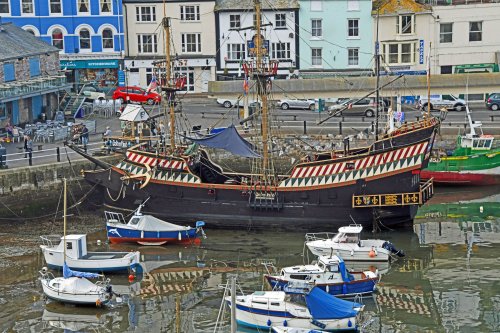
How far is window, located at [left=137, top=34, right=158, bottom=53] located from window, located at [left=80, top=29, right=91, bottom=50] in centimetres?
291

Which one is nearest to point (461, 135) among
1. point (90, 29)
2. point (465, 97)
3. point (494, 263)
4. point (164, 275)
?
point (465, 97)

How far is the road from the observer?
45938 mm

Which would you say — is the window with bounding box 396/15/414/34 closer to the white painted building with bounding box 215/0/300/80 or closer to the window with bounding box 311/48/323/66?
the window with bounding box 311/48/323/66

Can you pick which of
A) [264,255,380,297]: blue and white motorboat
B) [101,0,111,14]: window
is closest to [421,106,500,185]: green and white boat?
[264,255,380,297]: blue and white motorboat

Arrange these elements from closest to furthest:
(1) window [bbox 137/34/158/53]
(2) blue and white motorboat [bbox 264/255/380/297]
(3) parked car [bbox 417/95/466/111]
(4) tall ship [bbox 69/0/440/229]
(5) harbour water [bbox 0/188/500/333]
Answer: (5) harbour water [bbox 0/188/500/333]
(2) blue and white motorboat [bbox 264/255/380/297]
(4) tall ship [bbox 69/0/440/229]
(3) parked car [bbox 417/95/466/111]
(1) window [bbox 137/34/158/53]

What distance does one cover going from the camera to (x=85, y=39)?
62.1 metres

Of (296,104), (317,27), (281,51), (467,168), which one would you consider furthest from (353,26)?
(467,168)

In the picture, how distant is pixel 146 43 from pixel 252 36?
6.27 m

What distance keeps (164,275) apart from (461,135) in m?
19.8

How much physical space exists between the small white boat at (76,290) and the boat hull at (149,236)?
19.1 ft

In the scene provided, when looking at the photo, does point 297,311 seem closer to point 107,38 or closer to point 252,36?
point 252,36

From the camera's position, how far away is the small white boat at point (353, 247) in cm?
3534

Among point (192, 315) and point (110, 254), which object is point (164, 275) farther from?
point (192, 315)

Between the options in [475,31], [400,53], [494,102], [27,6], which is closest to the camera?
[494,102]
